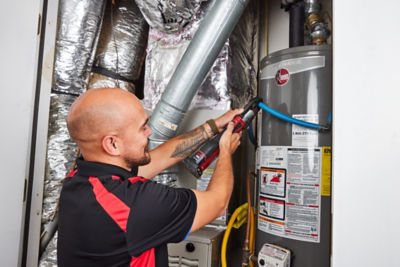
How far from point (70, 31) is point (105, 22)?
33cm

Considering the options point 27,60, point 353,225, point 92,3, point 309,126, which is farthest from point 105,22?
point 353,225

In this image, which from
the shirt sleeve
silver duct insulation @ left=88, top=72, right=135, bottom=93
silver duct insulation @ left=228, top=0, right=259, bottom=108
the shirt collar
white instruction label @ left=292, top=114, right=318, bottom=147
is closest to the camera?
the shirt sleeve

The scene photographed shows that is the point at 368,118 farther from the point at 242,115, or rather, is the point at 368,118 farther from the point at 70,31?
the point at 70,31

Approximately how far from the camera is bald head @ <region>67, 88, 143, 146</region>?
0.79m

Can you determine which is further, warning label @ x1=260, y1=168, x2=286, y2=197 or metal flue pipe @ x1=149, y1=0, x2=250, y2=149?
metal flue pipe @ x1=149, y1=0, x2=250, y2=149

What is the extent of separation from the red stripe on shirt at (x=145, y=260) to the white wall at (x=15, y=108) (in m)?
0.54

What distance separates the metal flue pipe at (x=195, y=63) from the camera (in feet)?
3.49

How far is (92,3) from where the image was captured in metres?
1.33

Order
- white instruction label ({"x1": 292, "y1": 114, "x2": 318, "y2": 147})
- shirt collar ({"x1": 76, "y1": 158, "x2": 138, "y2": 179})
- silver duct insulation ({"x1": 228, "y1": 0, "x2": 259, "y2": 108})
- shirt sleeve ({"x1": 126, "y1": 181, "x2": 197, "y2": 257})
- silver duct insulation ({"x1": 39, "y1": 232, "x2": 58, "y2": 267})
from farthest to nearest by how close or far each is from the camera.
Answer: silver duct insulation ({"x1": 228, "y1": 0, "x2": 259, "y2": 108}), silver duct insulation ({"x1": 39, "y1": 232, "x2": 58, "y2": 267}), white instruction label ({"x1": 292, "y1": 114, "x2": 318, "y2": 147}), shirt collar ({"x1": 76, "y1": 158, "x2": 138, "y2": 179}), shirt sleeve ({"x1": 126, "y1": 181, "x2": 197, "y2": 257})

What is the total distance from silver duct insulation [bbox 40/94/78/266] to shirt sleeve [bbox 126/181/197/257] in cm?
72

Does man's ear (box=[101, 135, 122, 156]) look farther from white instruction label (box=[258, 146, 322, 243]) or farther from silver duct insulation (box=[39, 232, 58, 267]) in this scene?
silver duct insulation (box=[39, 232, 58, 267])

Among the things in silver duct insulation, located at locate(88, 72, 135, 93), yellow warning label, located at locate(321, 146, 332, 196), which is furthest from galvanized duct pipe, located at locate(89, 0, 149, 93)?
yellow warning label, located at locate(321, 146, 332, 196)

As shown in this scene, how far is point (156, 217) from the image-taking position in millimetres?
701

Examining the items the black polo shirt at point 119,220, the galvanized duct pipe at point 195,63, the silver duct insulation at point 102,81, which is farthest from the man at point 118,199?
the silver duct insulation at point 102,81
